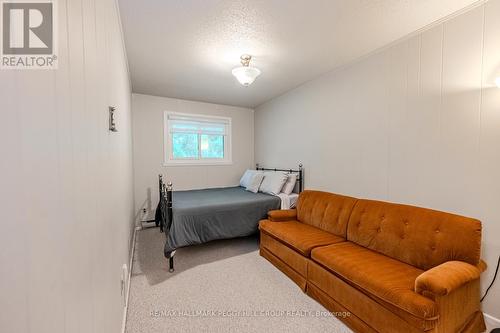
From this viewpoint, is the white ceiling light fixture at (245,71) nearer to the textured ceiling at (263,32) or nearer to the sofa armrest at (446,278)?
the textured ceiling at (263,32)

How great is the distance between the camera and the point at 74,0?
29.4 inches

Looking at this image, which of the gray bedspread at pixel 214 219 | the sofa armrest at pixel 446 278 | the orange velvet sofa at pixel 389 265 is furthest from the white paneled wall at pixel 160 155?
the sofa armrest at pixel 446 278

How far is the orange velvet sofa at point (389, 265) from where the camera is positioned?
1.42 m

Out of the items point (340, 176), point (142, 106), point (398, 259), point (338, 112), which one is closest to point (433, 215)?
point (398, 259)

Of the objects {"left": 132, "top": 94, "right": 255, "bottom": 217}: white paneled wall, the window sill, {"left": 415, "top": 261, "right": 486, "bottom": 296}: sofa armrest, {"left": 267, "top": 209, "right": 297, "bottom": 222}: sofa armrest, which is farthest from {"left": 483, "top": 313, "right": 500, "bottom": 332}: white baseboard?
the window sill

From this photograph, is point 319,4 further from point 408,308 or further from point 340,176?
point 408,308

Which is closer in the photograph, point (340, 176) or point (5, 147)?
point (5, 147)

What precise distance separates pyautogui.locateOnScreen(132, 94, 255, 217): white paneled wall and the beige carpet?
156 cm

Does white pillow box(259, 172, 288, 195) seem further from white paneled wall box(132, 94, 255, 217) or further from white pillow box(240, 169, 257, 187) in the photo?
Answer: white paneled wall box(132, 94, 255, 217)

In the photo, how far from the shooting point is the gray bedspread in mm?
2691

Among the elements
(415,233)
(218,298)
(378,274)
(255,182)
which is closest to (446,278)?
(378,274)

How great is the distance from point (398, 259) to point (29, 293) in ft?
7.86

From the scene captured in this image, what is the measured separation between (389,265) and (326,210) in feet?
3.19

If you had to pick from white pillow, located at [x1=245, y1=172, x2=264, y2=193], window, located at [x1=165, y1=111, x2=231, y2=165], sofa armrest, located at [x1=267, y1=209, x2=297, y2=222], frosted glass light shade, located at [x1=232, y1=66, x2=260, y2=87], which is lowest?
sofa armrest, located at [x1=267, y1=209, x2=297, y2=222]
